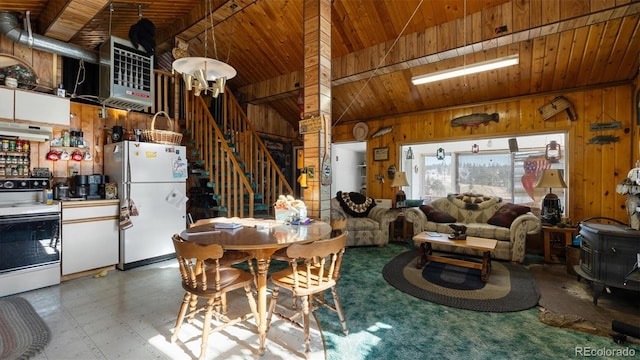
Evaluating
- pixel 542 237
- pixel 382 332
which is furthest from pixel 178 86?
pixel 542 237

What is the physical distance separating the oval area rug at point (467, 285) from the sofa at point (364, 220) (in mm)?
851

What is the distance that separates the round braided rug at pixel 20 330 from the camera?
1913mm

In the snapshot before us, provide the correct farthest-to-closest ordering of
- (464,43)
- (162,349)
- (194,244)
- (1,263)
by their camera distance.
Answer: (464,43), (1,263), (162,349), (194,244)

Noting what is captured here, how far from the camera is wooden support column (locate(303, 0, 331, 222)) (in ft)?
9.74

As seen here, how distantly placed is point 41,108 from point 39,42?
0.93m

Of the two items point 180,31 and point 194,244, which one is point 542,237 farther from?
point 180,31

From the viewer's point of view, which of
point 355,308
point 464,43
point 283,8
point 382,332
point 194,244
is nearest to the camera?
point 194,244

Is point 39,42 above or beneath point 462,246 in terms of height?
above

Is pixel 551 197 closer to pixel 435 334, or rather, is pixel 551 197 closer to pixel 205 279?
pixel 435 334

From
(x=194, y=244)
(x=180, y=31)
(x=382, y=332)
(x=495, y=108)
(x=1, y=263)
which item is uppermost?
(x=180, y=31)

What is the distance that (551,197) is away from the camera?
14.0 feet

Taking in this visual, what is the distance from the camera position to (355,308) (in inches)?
101

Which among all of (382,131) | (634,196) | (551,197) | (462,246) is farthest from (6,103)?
(551,197)

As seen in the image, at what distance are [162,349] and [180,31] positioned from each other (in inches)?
185
